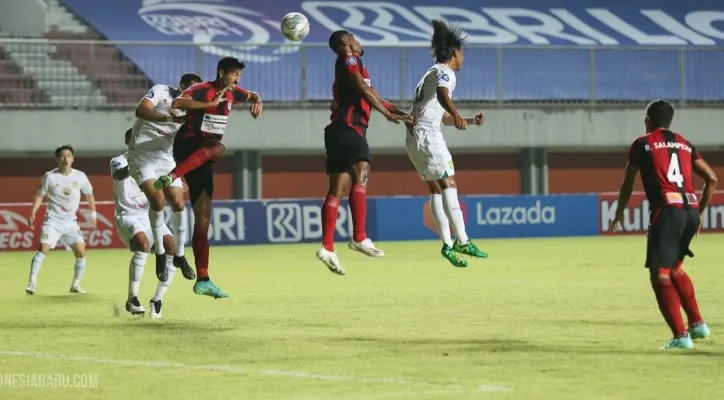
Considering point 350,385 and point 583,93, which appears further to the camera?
point 583,93

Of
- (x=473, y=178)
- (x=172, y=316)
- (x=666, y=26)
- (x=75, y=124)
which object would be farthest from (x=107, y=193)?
(x=172, y=316)

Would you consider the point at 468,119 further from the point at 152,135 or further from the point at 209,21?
the point at 209,21

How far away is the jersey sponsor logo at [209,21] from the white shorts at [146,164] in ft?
71.2

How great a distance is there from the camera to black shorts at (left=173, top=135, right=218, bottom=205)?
13.5m

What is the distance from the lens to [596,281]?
1903 cm

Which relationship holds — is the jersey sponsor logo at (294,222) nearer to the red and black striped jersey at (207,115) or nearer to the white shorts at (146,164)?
the white shorts at (146,164)

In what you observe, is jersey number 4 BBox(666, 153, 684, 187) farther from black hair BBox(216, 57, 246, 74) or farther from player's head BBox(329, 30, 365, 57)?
black hair BBox(216, 57, 246, 74)

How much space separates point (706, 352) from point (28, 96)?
25807 mm

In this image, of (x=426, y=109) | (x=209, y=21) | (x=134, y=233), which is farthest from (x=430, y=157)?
(x=209, y=21)

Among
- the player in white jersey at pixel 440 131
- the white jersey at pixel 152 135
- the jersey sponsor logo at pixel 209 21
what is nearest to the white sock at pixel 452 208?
the player in white jersey at pixel 440 131

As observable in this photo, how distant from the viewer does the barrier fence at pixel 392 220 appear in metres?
31.1

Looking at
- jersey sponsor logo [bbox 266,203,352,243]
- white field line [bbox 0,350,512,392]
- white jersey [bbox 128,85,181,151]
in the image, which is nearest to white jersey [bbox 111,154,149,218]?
white jersey [bbox 128,85,181,151]

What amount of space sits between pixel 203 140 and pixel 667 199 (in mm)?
4927

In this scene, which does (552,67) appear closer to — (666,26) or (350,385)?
(666,26)
